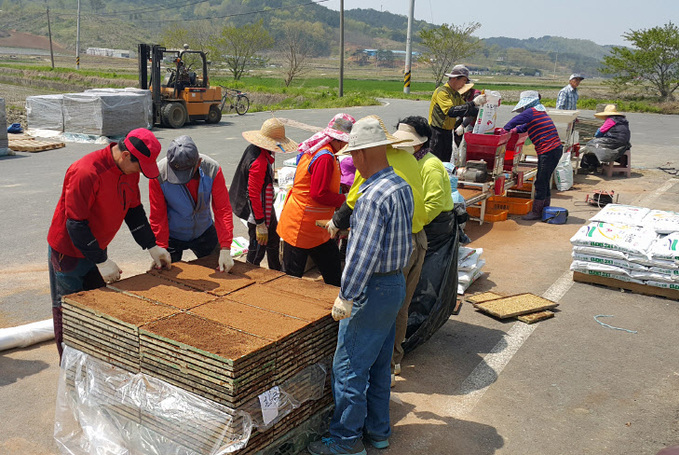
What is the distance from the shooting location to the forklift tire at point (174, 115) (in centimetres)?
1952

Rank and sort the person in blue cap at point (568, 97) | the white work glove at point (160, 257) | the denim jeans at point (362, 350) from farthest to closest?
1. the person in blue cap at point (568, 97)
2. the white work glove at point (160, 257)
3. the denim jeans at point (362, 350)

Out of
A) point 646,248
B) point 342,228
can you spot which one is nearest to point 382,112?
point 646,248

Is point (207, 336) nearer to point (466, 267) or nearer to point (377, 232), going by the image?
point (377, 232)

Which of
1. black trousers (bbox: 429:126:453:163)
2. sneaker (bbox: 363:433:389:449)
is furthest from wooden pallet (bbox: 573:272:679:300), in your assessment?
sneaker (bbox: 363:433:389:449)

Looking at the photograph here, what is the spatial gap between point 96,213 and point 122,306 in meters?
0.72

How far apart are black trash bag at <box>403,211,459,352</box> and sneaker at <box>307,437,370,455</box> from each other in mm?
1454

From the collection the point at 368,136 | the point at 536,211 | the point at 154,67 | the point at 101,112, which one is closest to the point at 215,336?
the point at 368,136

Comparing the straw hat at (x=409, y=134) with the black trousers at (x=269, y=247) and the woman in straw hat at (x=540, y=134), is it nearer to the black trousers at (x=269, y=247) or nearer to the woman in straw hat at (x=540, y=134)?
the black trousers at (x=269, y=247)

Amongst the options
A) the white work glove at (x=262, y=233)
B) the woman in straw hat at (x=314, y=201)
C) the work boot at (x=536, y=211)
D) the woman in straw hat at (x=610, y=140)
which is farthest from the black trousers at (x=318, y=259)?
the woman in straw hat at (x=610, y=140)

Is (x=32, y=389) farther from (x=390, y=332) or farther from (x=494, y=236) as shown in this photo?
(x=494, y=236)

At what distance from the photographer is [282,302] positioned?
3789mm

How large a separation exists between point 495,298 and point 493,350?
3.62 feet

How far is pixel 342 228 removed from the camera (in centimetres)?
431

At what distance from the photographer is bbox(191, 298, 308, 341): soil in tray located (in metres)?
3.33
